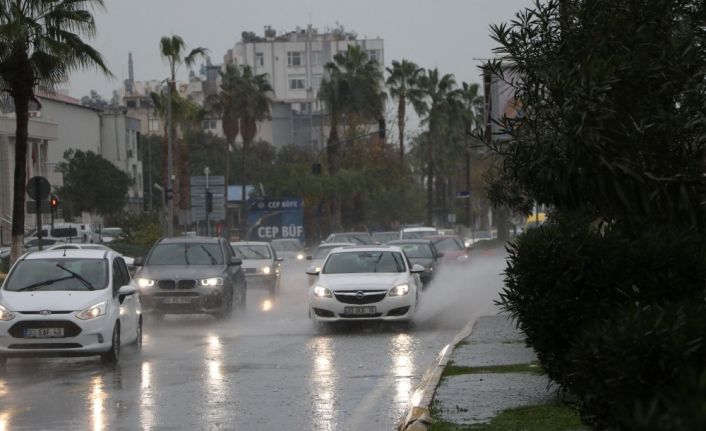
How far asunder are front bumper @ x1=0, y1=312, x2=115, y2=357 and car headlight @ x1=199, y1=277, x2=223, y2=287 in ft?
30.7

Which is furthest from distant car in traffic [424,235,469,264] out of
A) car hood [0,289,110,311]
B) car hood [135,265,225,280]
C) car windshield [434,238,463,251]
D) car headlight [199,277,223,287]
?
car hood [0,289,110,311]

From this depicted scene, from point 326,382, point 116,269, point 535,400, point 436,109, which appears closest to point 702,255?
point 535,400

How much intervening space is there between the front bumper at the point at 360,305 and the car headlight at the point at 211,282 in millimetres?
3147

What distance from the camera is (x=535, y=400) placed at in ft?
42.4

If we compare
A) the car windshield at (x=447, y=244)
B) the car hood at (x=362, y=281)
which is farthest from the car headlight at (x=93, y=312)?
the car windshield at (x=447, y=244)

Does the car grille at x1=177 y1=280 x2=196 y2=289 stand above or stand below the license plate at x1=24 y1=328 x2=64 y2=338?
above

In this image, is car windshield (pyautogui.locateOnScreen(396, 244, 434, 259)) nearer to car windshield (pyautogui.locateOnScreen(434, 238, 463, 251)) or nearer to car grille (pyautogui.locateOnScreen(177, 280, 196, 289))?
car windshield (pyautogui.locateOnScreen(434, 238, 463, 251))

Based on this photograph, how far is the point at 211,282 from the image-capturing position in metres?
27.3

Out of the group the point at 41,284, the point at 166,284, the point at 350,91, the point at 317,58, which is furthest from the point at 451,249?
the point at 317,58

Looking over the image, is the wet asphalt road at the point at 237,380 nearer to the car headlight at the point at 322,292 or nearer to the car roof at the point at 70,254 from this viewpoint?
the car headlight at the point at 322,292

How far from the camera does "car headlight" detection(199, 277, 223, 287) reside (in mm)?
27242

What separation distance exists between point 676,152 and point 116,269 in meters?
10.3

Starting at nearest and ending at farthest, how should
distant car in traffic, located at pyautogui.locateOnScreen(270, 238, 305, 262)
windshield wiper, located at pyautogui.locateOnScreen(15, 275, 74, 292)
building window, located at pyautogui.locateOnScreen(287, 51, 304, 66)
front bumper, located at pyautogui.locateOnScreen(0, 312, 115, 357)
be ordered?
front bumper, located at pyautogui.locateOnScreen(0, 312, 115, 357) < windshield wiper, located at pyautogui.locateOnScreen(15, 275, 74, 292) < distant car in traffic, located at pyautogui.locateOnScreen(270, 238, 305, 262) < building window, located at pyautogui.locateOnScreen(287, 51, 304, 66)

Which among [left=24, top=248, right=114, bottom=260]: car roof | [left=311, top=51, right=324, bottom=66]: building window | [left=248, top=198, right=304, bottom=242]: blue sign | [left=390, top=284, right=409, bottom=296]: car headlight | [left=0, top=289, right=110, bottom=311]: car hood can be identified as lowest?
[left=390, top=284, right=409, bottom=296]: car headlight
